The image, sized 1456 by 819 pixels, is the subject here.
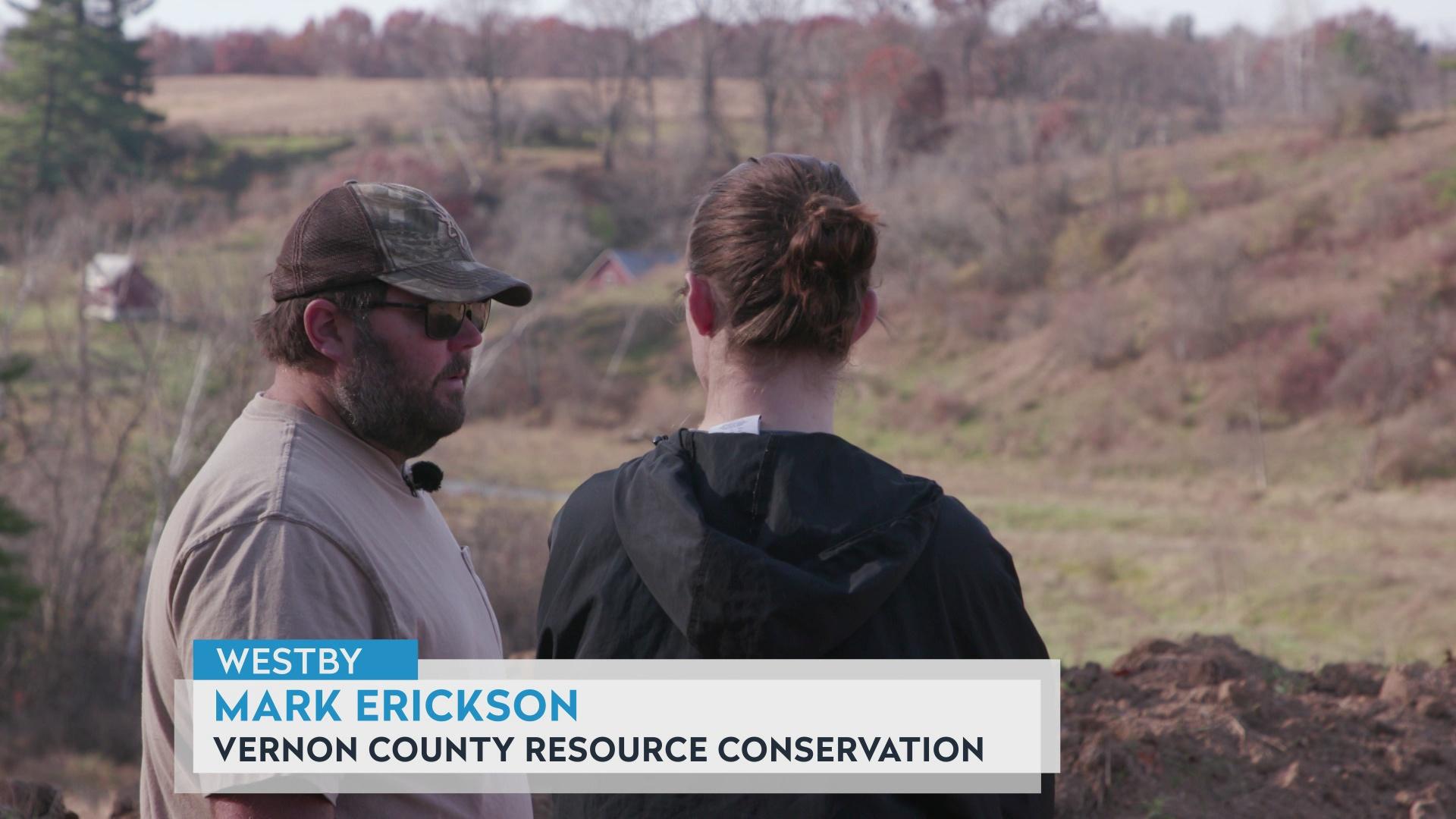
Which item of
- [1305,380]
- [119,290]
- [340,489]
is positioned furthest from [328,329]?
[1305,380]

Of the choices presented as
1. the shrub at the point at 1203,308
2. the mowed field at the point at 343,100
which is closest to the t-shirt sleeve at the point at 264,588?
the shrub at the point at 1203,308

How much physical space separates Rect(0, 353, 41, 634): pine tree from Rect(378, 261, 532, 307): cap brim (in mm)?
14537

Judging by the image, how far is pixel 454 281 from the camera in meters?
2.54

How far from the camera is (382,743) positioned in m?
2.44

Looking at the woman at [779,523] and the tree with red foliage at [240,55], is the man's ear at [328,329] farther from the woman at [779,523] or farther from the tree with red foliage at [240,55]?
the tree with red foliage at [240,55]

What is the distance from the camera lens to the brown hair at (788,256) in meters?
2.16

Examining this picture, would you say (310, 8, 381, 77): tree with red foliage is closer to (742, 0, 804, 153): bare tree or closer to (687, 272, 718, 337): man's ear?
(742, 0, 804, 153): bare tree

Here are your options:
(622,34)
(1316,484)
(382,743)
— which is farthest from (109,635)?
(622,34)

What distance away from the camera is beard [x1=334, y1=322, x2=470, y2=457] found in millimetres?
2479

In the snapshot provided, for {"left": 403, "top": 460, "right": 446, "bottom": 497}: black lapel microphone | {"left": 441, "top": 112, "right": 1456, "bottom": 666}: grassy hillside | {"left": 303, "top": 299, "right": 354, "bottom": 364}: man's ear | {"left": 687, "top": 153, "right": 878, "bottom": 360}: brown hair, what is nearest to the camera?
{"left": 687, "top": 153, "right": 878, "bottom": 360}: brown hair

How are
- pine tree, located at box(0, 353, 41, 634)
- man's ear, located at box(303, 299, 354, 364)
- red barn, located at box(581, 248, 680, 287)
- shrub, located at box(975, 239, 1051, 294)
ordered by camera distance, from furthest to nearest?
red barn, located at box(581, 248, 680, 287), shrub, located at box(975, 239, 1051, 294), pine tree, located at box(0, 353, 41, 634), man's ear, located at box(303, 299, 354, 364)

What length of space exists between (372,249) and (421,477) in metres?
0.50

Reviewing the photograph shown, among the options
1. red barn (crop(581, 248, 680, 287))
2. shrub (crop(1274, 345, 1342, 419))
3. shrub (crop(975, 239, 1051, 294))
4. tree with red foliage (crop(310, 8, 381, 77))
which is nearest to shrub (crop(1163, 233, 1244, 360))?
shrub (crop(1274, 345, 1342, 419))

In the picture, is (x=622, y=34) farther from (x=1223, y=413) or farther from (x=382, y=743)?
(x=382, y=743)
